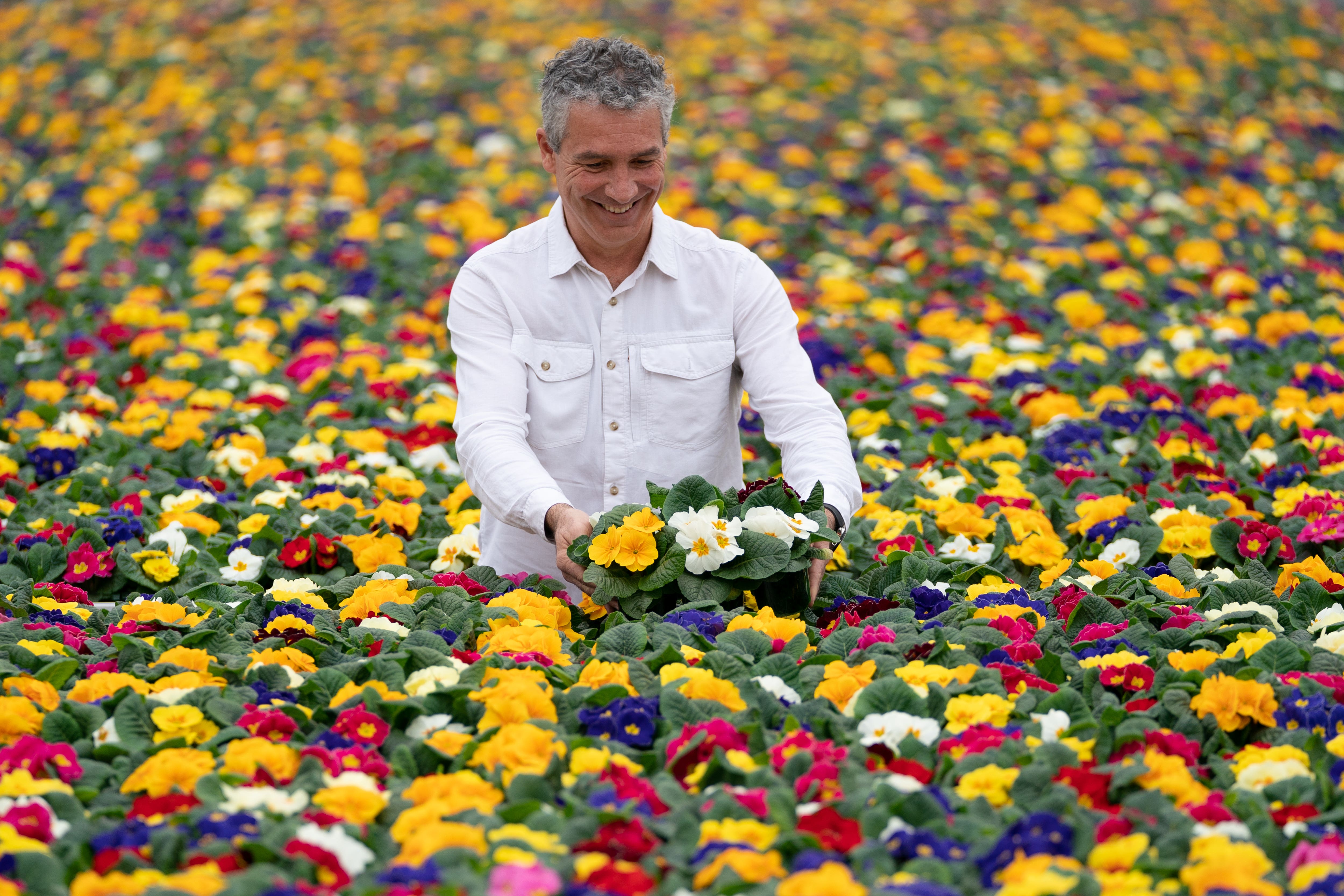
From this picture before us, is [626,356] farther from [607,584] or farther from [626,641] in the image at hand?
[626,641]

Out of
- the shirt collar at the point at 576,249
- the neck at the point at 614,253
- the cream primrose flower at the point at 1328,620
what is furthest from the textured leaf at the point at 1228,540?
the neck at the point at 614,253

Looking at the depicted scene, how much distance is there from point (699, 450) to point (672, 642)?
0.67 metres

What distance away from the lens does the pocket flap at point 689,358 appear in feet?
10.7

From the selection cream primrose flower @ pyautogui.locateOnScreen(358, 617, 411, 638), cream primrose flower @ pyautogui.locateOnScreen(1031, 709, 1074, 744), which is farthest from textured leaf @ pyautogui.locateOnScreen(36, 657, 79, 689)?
cream primrose flower @ pyautogui.locateOnScreen(1031, 709, 1074, 744)

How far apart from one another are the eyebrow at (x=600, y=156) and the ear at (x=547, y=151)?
0.36 ft

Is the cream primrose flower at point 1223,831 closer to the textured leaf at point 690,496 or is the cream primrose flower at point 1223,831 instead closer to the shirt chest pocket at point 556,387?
the textured leaf at point 690,496

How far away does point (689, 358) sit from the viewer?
3279 mm

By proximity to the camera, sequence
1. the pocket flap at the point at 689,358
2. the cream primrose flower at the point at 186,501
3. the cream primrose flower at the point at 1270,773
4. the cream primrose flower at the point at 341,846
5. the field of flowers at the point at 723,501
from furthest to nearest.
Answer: the cream primrose flower at the point at 186,501 < the pocket flap at the point at 689,358 < the cream primrose flower at the point at 1270,773 < the field of flowers at the point at 723,501 < the cream primrose flower at the point at 341,846

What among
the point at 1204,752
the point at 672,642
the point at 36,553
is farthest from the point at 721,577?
the point at 36,553

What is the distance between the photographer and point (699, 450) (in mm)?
3338

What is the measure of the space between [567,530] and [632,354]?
1.91 feet

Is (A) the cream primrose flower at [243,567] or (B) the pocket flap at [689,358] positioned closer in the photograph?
(B) the pocket flap at [689,358]

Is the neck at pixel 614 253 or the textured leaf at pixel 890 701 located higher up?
the neck at pixel 614 253

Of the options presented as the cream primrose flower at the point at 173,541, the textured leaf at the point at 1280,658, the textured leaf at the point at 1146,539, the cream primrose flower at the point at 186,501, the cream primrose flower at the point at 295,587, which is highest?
the textured leaf at the point at 1280,658
